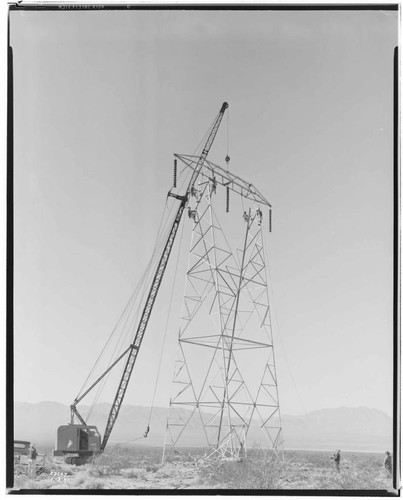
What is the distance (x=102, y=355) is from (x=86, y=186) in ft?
11.2

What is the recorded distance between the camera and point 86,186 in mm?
18406

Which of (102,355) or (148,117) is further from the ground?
(148,117)

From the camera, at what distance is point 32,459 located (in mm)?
17922

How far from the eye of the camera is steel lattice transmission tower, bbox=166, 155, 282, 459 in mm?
19141

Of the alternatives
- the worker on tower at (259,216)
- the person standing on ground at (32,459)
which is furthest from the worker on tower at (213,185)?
the person standing on ground at (32,459)

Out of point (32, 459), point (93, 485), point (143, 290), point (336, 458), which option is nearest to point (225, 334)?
point (143, 290)

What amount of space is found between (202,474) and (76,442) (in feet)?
8.75

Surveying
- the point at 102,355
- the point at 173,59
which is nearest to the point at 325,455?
the point at 102,355

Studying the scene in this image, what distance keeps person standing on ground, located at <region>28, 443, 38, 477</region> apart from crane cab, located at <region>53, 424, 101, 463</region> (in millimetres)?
721

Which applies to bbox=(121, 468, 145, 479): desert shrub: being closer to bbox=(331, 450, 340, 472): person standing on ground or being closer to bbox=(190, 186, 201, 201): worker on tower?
bbox=(331, 450, 340, 472): person standing on ground

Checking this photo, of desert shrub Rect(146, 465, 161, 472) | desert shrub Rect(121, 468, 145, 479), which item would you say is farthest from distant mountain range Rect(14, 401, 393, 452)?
desert shrub Rect(121, 468, 145, 479)

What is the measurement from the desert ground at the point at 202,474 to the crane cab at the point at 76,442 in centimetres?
25

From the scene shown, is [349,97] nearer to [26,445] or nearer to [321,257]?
[321,257]

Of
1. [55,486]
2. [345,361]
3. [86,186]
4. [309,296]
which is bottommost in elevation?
[55,486]
